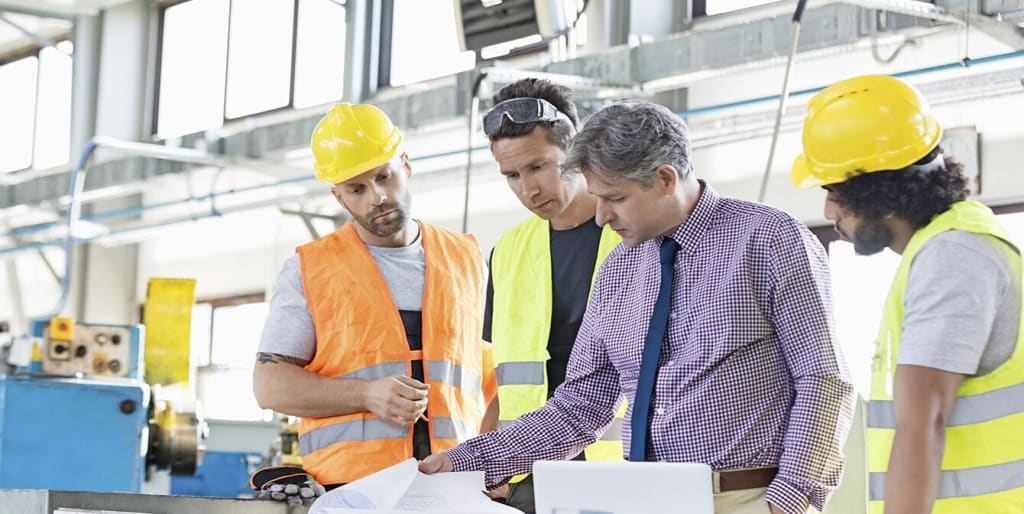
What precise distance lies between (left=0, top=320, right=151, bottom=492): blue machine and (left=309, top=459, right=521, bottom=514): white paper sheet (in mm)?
3913

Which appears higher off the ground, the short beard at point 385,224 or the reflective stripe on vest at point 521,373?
the short beard at point 385,224

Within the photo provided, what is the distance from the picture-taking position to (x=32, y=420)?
577 cm

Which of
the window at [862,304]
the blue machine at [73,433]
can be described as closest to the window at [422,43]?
the window at [862,304]

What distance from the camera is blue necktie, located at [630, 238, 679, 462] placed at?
7.21 ft

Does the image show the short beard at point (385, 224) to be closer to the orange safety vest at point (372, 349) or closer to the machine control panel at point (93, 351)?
the orange safety vest at point (372, 349)

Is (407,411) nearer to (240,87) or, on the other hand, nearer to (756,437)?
(756,437)

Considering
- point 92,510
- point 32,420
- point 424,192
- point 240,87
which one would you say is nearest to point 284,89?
point 240,87

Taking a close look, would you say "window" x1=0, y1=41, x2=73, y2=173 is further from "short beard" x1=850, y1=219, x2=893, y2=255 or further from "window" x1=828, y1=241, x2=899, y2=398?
"short beard" x1=850, y1=219, x2=893, y2=255

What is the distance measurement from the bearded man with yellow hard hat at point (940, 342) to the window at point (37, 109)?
10.7m

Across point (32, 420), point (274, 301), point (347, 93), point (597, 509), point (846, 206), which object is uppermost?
point (347, 93)

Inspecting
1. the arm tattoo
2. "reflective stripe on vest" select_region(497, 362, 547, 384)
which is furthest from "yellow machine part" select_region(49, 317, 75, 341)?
"reflective stripe on vest" select_region(497, 362, 547, 384)

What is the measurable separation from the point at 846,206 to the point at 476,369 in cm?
108

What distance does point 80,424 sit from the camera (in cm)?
585

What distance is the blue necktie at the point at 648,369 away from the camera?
220 centimetres
